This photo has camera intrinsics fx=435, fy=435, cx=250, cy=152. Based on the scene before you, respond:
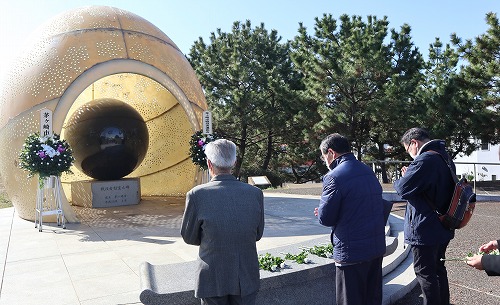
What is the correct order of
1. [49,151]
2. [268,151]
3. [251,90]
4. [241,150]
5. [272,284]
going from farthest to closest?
[268,151], [241,150], [251,90], [49,151], [272,284]

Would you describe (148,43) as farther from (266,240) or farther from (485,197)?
(485,197)

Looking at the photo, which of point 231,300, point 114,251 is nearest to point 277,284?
point 231,300

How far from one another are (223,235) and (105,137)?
8.17 metres

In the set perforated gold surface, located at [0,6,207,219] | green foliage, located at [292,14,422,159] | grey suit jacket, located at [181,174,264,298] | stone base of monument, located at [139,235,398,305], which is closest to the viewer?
grey suit jacket, located at [181,174,264,298]

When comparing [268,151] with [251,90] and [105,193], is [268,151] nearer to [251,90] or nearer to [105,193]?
[251,90]

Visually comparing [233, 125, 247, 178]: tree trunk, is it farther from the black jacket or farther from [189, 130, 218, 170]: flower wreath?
the black jacket

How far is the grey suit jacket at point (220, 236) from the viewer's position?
2.49 m

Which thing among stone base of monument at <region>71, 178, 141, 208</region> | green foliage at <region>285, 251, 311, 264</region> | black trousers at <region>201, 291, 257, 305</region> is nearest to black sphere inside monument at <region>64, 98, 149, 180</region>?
stone base of monument at <region>71, 178, 141, 208</region>

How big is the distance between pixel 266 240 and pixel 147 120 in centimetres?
656

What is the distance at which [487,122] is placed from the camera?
51.1 ft

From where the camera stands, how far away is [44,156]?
7406 mm

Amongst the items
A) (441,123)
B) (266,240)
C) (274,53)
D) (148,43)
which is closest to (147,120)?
(148,43)

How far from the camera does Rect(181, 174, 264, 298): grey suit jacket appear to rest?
2.49m

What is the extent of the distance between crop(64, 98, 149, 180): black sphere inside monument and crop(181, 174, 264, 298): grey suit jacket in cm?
802
